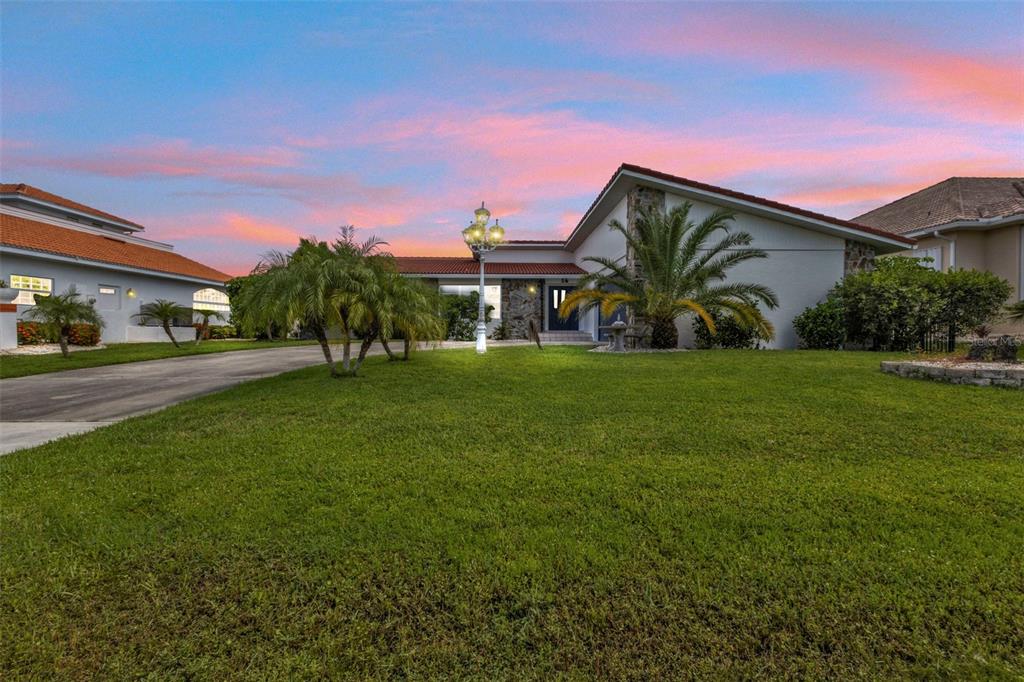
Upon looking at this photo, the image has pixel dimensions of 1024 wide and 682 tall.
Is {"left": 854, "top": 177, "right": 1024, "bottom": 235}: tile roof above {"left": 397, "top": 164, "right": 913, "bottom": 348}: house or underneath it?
above

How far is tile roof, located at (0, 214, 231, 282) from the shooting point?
57.5 ft

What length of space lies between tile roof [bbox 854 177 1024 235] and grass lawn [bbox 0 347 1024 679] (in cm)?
1752

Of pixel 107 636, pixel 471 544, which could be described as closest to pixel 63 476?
pixel 107 636

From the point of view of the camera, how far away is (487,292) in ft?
72.9

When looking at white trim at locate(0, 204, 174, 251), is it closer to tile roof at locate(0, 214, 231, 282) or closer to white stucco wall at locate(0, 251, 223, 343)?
tile roof at locate(0, 214, 231, 282)

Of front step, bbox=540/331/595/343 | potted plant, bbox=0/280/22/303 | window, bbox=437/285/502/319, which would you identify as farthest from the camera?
window, bbox=437/285/502/319

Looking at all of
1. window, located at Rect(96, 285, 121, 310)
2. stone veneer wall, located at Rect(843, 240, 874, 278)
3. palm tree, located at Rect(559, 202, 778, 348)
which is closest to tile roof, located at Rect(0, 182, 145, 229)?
window, located at Rect(96, 285, 121, 310)

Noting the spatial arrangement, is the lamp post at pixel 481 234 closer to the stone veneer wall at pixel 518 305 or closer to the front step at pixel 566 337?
A: the front step at pixel 566 337

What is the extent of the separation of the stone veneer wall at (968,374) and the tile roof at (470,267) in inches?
595

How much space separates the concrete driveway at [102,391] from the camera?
17.4 ft

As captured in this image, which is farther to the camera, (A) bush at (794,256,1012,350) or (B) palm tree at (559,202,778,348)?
(B) palm tree at (559,202,778,348)

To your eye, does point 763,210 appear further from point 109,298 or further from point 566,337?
A: point 109,298

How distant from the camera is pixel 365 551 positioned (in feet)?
8.01

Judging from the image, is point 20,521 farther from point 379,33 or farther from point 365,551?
point 379,33
